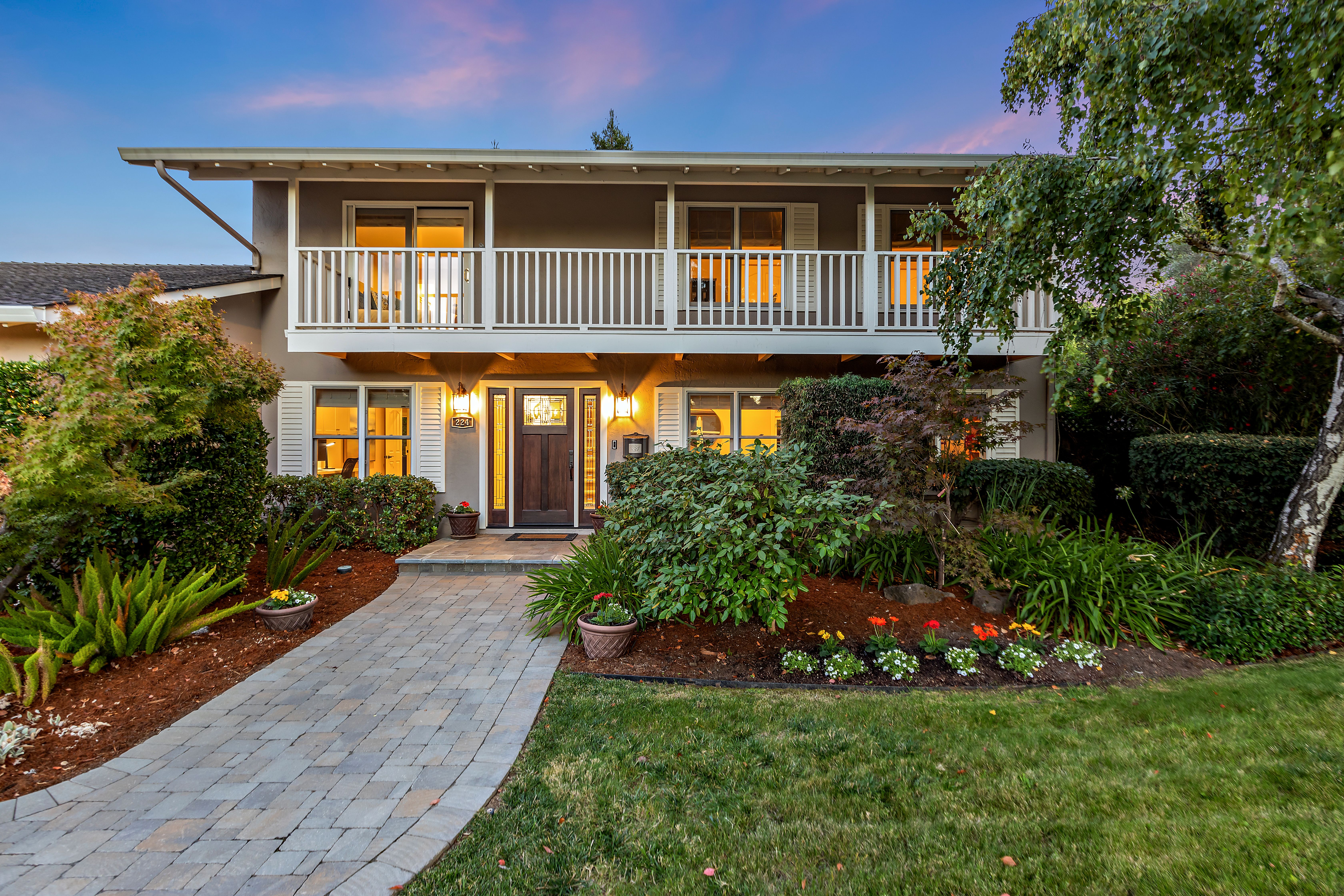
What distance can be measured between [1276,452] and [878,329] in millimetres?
3839

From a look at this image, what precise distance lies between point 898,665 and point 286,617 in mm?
4796

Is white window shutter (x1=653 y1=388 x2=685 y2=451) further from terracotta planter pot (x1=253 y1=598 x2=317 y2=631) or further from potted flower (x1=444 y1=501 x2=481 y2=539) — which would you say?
terracotta planter pot (x1=253 y1=598 x2=317 y2=631)

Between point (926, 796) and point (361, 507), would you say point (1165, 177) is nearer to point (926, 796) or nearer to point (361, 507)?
point (926, 796)

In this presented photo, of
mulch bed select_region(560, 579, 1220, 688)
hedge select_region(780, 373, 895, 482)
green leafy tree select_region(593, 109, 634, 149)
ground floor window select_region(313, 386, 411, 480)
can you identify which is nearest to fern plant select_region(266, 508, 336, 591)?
ground floor window select_region(313, 386, 411, 480)

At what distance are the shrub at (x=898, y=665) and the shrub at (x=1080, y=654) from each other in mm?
1034

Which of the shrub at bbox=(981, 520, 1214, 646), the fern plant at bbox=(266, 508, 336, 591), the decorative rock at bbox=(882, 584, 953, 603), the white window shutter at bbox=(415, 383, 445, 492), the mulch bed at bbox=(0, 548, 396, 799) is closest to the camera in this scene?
the mulch bed at bbox=(0, 548, 396, 799)

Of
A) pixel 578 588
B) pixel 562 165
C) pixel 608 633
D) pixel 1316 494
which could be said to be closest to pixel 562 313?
pixel 562 165

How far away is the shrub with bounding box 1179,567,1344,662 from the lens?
3809 millimetres

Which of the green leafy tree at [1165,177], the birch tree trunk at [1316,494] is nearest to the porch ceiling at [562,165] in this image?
the green leafy tree at [1165,177]

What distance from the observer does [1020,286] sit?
4.25 metres

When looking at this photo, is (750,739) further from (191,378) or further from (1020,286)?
(191,378)

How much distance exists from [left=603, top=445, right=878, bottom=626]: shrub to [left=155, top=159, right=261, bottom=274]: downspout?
298 inches

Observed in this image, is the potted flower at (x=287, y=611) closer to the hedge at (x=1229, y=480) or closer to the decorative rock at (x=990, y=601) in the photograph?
the decorative rock at (x=990, y=601)

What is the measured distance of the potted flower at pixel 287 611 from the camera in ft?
14.2
